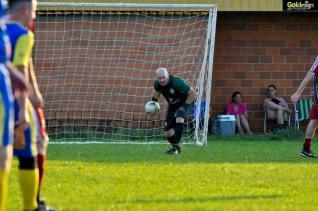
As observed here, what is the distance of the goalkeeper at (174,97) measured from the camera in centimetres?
1602

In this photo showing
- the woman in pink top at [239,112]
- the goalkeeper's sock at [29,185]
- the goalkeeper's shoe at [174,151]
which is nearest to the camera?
the goalkeeper's sock at [29,185]

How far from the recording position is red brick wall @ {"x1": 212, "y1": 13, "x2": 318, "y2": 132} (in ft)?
74.8

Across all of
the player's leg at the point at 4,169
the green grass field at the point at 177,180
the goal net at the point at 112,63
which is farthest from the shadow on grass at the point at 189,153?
the player's leg at the point at 4,169

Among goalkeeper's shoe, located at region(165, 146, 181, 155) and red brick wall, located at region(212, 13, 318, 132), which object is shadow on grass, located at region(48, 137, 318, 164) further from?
red brick wall, located at region(212, 13, 318, 132)

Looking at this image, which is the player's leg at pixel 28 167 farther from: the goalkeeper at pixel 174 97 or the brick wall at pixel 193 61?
the brick wall at pixel 193 61

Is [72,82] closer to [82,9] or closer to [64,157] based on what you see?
[82,9]

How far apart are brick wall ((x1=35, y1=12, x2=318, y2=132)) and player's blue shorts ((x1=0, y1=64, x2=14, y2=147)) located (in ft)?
44.5

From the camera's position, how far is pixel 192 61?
21109 millimetres

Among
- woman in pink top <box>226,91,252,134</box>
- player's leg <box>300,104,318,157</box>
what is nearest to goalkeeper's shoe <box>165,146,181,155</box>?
player's leg <box>300,104,318,157</box>

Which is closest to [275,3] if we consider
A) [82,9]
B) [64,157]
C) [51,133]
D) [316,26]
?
[316,26]

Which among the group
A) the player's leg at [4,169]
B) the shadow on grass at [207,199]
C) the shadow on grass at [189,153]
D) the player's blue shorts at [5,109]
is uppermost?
the player's blue shorts at [5,109]

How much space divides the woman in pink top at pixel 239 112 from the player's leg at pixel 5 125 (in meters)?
16.1

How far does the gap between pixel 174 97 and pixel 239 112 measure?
20.6 ft

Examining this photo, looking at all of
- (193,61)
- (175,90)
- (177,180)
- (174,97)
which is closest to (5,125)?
(177,180)
